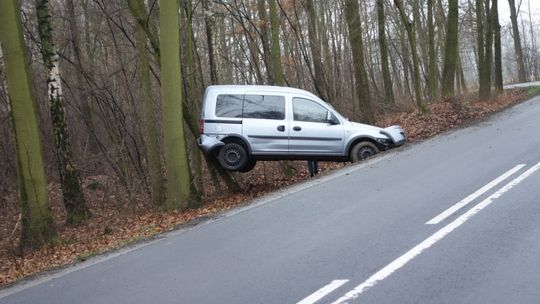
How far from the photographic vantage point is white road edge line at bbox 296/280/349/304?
5.61 metres

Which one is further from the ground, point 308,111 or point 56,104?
point 56,104

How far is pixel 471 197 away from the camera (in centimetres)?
913

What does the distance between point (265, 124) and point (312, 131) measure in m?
1.15

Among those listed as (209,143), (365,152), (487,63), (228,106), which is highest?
A: (487,63)

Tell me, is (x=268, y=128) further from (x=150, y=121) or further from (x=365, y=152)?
(x=150, y=121)

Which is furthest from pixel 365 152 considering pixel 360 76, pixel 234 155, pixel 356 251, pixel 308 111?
pixel 356 251

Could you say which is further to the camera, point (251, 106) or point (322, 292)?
point (251, 106)

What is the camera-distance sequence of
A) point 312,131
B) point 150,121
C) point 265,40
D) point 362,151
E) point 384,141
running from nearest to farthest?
point 312,131, point 362,151, point 384,141, point 150,121, point 265,40

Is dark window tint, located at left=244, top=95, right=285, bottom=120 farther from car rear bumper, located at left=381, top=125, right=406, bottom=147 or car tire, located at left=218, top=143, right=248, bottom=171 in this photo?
car rear bumper, located at left=381, top=125, right=406, bottom=147

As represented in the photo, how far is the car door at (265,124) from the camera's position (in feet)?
46.2

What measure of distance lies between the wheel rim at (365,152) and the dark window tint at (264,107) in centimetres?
213

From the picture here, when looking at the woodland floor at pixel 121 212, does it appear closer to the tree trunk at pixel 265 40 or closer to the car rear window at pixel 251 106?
the car rear window at pixel 251 106

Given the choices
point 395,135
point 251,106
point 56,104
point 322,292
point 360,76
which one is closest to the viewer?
point 322,292

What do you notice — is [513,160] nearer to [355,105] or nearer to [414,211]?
[414,211]
